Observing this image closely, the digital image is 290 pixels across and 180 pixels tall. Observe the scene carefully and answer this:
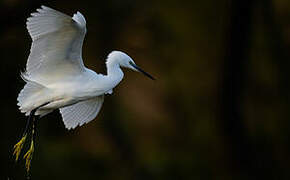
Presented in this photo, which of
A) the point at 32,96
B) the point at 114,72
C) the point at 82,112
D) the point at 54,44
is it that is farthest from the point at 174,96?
the point at 54,44

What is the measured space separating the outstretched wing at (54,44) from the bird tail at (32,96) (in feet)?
0.20

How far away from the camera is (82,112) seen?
5.00m

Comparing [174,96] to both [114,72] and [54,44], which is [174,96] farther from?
[54,44]

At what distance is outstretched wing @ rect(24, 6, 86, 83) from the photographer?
4.19 meters

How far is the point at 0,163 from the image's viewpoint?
810cm

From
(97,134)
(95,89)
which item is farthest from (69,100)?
(97,134)

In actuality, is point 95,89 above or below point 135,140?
above

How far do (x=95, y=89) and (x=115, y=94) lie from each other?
4008 mm

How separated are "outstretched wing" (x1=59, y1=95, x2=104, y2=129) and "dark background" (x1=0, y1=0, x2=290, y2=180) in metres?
2.63

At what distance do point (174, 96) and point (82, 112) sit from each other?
4225 millimetres

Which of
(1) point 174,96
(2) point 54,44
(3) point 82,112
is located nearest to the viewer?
(2) point 54,44

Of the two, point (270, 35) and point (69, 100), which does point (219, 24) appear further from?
point (69, 100)

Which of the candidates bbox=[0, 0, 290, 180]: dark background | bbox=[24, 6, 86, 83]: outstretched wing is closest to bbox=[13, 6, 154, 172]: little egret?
bbox=[24, 6, 86, 83]: outstretched wing

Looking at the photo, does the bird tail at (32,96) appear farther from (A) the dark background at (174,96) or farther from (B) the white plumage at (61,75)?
(A) the dark background at (174,96)
